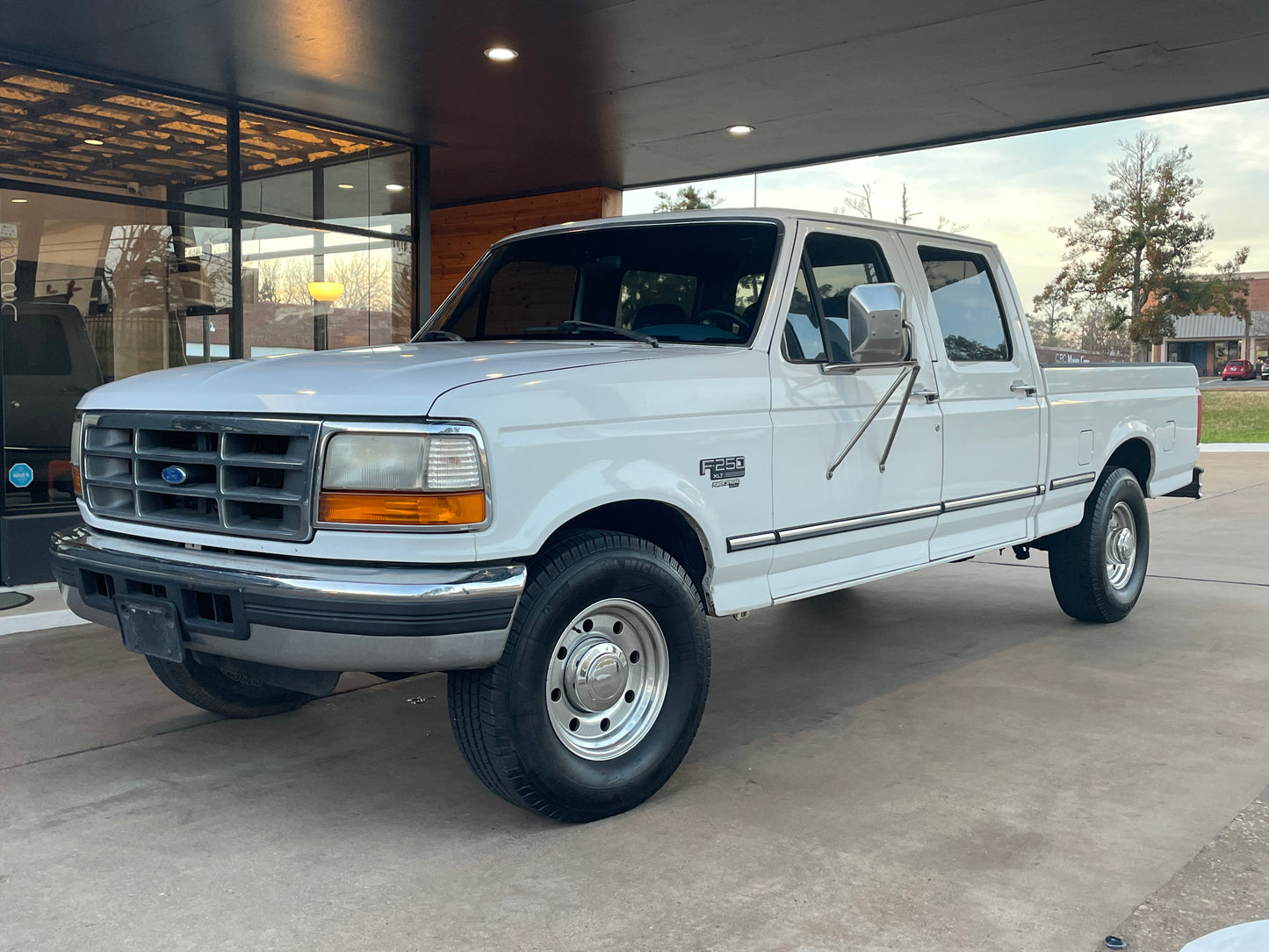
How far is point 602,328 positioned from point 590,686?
146cm

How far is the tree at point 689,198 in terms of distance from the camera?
2420 cm

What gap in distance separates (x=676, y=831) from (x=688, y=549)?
1.00 metres

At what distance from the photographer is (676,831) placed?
3646 mm

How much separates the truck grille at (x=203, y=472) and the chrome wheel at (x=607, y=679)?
0.92 m

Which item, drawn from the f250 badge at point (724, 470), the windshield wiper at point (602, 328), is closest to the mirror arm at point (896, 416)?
the f250 badge at point (724, 470)

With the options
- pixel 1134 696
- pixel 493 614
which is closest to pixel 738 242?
pixel 493 614

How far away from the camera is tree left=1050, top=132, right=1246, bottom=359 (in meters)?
40.3

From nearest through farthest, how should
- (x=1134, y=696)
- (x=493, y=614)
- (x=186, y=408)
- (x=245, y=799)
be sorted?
(x=493, y=614) < (x=186, y=408) < (x=245, y=799) < (x=1134, y=696)

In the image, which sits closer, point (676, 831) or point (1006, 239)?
point (676, 831)

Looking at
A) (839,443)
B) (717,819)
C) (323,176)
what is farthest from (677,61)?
(717,819)

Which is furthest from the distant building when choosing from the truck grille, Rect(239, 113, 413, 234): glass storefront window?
the truck grille

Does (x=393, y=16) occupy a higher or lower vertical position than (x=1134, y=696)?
higher

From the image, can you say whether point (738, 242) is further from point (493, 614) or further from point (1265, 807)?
point (1265, 807)

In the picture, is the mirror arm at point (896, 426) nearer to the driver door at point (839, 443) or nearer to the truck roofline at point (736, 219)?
the driver door at point (839, 443)
